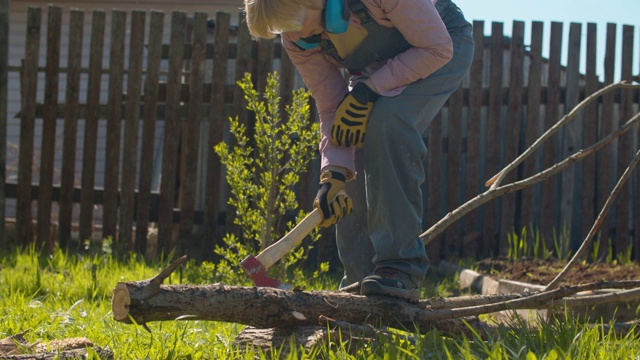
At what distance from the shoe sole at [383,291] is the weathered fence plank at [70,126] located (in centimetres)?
460

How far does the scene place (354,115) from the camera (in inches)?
130

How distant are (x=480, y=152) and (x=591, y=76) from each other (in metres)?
1.23

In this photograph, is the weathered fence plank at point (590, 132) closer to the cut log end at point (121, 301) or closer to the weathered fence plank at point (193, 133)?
the weathered fence plank at point (193, 133)

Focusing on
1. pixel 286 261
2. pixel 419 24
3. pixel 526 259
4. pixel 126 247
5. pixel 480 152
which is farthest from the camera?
Answer: pixel 480 152

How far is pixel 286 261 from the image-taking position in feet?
16.1

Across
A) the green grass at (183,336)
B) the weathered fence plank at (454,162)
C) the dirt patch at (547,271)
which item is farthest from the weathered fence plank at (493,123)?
the green grass at (183,336)

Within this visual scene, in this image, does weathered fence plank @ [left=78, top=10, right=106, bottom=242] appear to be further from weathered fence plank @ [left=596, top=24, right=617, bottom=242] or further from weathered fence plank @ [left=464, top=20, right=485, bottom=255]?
weathered fence plank @ [left=596, top=24, right=617, bottom=242]

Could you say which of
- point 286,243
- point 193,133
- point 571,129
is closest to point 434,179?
point 571,129

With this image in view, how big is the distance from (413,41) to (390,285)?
3.12 feet

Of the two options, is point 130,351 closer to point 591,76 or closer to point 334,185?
point 334,185

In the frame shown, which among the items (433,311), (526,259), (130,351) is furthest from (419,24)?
(526,259)

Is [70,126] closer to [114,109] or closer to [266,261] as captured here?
[114,109]

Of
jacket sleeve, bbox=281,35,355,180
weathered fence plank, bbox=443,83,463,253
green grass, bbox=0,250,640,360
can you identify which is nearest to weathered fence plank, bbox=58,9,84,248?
green grass, bbox=0,250,640,360

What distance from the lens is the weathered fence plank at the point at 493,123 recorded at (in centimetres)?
699
